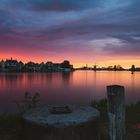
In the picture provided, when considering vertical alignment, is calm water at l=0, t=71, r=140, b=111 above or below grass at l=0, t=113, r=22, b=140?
below

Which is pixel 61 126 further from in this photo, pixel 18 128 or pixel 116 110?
pixel 18 128

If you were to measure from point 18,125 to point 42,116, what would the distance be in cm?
207

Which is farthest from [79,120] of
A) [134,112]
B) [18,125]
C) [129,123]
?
[134,112]

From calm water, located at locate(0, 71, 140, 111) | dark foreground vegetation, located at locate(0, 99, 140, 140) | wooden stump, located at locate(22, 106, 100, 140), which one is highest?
wooden stump, located at locate(22, 106, 100, 140)

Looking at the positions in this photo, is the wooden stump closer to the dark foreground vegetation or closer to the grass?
the dark foreground vegetation

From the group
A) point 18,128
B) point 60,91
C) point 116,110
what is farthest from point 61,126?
point 60,91

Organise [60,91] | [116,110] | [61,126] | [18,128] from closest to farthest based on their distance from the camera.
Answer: [116,110], [61,126], [18,128], [60,91]

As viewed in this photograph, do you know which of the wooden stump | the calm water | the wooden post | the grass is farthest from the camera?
the calm water

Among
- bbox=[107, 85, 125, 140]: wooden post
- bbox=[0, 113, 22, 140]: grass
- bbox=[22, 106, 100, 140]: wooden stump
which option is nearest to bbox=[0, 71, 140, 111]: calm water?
bbox=[0, 113, 22, 140]: grass

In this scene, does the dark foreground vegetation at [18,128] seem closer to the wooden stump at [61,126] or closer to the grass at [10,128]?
the grass at [10,128]

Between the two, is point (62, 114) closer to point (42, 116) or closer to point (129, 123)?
point (42, 116)

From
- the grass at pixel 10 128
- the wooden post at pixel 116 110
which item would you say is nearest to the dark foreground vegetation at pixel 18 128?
the grass at pixel 10 128

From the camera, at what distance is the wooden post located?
502cm

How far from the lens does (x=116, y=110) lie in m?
5.02
